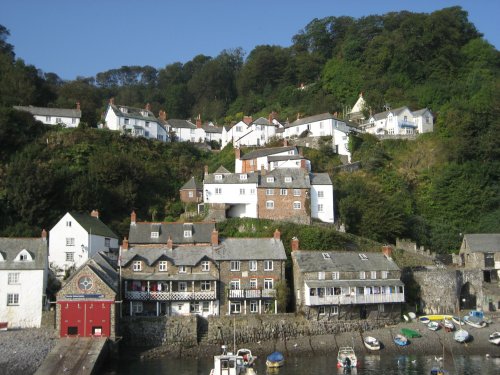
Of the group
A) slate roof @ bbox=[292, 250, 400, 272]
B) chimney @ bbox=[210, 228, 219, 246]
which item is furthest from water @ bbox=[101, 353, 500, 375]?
chimney @ bbox=[210, 228, 219, 246]

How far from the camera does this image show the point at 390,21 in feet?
383

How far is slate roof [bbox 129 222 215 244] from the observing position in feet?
192

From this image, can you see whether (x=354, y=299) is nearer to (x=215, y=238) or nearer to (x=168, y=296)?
(x=215, y=238)

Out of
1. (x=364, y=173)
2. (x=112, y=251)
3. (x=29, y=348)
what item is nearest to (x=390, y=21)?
(x=364, y=173)

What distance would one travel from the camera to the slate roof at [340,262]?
54.8 metres

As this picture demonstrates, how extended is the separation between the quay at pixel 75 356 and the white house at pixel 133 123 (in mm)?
42051

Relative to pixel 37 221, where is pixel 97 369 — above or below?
below

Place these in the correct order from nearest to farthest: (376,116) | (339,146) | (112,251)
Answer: (112,251) → (339,146) → (376,116)

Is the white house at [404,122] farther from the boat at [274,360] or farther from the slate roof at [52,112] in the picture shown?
the boat at [274,360]

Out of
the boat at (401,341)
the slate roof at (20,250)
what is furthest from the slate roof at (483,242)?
the slate roof at (20,250)

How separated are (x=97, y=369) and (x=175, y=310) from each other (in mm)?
12018

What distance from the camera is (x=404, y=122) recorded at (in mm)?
88250

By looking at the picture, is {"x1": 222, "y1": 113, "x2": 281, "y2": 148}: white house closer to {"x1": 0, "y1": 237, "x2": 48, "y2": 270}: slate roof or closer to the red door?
{"x1": 0, "y1": 237, "x2": 48, "y2": 270}: slate roof

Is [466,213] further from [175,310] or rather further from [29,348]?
[29,348]
